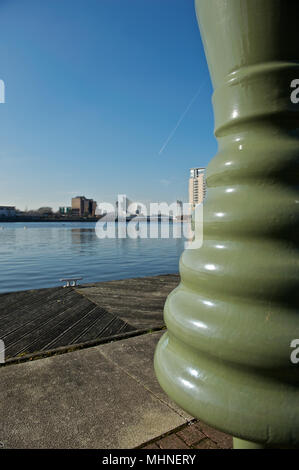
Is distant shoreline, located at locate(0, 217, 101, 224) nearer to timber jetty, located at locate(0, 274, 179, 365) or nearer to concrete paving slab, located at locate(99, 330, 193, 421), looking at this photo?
timber jetty, located at locate(0, 274, 179, 365)

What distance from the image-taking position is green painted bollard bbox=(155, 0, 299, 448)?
87 centimetres

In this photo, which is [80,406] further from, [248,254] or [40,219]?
[40,219]

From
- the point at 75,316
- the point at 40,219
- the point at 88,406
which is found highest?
the point at 40,219

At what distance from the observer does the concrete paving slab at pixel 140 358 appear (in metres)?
2.68

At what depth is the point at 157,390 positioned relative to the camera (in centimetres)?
267

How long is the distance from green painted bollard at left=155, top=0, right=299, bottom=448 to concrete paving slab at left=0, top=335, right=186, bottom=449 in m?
1.37

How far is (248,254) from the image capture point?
943mm

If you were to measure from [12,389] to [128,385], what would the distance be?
1.08m

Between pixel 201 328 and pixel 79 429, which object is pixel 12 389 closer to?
pixel 79 429

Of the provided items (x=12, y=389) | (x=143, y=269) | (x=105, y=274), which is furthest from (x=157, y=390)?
(x=143, y=269)

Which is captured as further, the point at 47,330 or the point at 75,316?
the point at 75,316

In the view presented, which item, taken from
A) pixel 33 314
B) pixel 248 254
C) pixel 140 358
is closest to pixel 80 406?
pixel 140 358

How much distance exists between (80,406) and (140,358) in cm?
106
